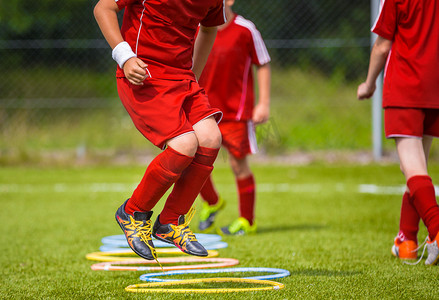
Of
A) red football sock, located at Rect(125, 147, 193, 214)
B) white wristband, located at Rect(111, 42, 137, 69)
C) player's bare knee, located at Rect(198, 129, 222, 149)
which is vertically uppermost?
white wristband, located at Rect(111, 42, 137, 69)

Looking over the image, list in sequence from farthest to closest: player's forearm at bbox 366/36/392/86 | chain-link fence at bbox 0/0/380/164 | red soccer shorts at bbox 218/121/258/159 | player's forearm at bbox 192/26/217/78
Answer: chain-link fence at bbox 0/0/380/164 < red soccer shorts at bbox 218/121/258/159 < player's forearm at bbox 366/36/392/86 < player's forearm at bbox 192/26/217/78

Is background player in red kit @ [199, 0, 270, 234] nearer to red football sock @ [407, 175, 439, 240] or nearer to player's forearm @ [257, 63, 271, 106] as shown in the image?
player's forearm @ [257, 63, 271, 106]

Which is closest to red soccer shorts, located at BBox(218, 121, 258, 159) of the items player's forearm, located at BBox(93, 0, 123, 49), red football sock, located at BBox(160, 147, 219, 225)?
red football sock, located at BBox(160, 147, 219, 225)

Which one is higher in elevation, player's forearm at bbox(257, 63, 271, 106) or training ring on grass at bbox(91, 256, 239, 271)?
player's forearm at bbox(257, 63, 271, 106)

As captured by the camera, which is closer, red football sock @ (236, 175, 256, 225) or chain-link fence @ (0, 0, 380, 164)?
red football sock @ (236, 175, 256, 225)

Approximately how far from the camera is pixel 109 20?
2818 millimetres

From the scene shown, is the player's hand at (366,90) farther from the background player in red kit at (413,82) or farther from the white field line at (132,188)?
the white field line at (132,188)

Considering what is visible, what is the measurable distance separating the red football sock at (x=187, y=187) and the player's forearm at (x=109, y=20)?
67cm

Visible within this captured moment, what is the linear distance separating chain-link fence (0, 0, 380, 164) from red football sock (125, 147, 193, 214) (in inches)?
301

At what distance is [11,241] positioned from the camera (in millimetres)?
4453

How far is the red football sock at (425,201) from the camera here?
3.15 metres

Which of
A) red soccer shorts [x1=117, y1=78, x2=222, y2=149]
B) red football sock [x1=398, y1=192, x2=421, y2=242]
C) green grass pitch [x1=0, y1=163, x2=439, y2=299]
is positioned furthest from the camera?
red football sock [x1=398, y1=192, x2=421, y2=242]

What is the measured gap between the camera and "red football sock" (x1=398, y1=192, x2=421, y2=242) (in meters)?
3.59

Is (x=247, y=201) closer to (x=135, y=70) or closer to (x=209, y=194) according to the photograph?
(x=209, y=194)
